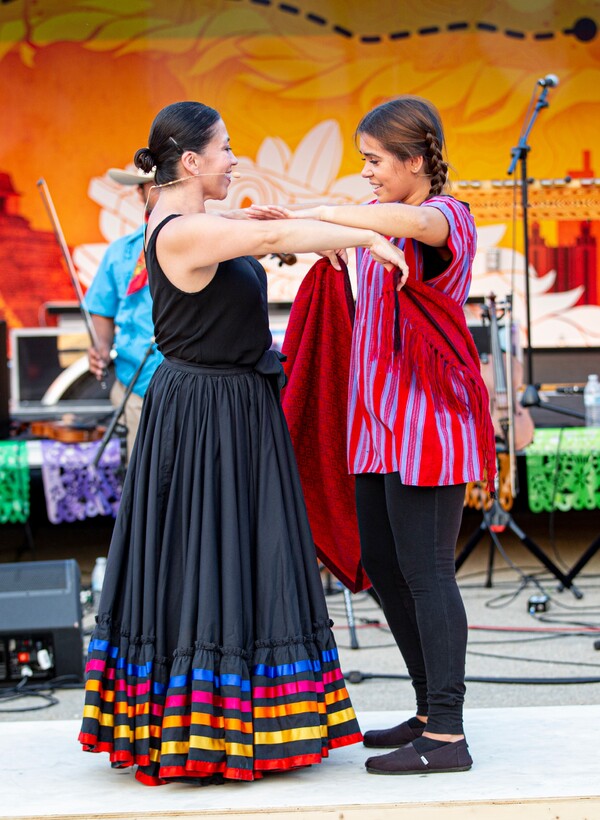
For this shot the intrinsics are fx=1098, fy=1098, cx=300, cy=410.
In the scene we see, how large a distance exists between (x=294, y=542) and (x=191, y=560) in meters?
0.22

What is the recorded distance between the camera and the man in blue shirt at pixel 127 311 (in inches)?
169

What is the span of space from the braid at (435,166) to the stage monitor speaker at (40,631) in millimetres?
2088

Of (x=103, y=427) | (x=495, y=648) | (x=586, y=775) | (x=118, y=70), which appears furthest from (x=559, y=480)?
(x=118, y=70)

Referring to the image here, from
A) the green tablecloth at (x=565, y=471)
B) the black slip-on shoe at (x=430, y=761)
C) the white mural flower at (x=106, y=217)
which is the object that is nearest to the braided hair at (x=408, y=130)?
the black slip-on shoe at (x=430, y=761)

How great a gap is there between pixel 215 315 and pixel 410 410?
17.3 inches

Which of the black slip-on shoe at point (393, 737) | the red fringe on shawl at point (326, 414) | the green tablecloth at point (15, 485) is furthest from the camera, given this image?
the green tablecloth at point (15, 485)

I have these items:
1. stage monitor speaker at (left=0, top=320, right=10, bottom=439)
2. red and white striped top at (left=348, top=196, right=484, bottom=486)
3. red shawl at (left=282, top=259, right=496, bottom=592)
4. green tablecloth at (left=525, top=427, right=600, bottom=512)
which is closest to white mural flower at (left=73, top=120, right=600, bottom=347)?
stage monitor speaker at (left=0, top=320, right=10, bottom=439)

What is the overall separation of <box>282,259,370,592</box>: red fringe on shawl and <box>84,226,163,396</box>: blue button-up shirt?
1.78m

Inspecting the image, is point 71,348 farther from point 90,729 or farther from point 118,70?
point 90,729

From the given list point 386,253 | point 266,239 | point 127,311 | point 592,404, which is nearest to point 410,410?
point 386,253

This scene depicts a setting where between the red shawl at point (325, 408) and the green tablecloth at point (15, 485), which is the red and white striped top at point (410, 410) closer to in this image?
the red shawl at point (325, 408)

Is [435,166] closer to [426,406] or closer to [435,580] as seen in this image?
[426,406]

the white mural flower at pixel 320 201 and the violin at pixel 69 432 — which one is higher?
the white mural flower at pixel 320 201

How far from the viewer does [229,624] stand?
2170 millimetres
